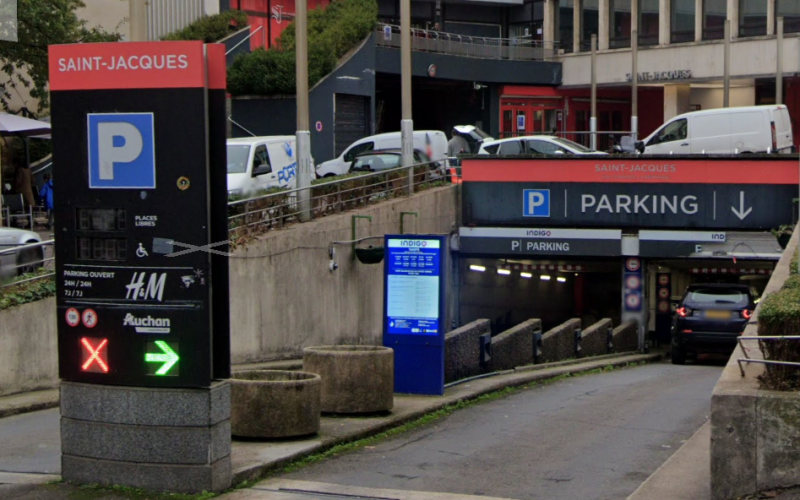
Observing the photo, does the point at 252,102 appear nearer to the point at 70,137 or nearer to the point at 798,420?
the point at 70,137

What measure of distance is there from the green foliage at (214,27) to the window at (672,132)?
14.0 meters

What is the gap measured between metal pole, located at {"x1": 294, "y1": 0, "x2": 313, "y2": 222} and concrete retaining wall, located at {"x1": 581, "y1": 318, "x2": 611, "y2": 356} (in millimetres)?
7443

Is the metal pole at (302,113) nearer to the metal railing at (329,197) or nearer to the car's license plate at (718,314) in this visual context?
the metal railing at (329,197)

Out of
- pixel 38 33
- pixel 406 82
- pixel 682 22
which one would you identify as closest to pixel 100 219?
pixel 406 82

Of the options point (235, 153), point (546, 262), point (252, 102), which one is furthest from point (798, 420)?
point (252, 102)

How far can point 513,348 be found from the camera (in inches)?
721

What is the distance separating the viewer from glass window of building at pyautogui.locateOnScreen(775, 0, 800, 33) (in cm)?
4431

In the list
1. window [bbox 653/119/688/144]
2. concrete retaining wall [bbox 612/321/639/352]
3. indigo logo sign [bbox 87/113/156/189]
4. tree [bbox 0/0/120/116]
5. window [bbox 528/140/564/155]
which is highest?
tree [bbox 0/0/120/116]

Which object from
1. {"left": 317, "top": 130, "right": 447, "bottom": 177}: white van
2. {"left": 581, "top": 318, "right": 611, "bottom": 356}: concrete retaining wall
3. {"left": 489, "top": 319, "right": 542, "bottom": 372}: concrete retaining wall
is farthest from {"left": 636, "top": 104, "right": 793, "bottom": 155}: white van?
{"left": 489, "top": 319, "right": 542, "bottom": 372}: concrete retaining wall

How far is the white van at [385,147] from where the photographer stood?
1203 inches

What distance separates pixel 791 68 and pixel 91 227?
133 feet

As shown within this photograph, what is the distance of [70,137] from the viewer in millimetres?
8414

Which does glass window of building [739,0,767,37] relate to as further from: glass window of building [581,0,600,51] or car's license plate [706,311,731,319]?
car's license plate [706,311,731,319]

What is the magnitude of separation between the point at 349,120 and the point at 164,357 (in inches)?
1169
